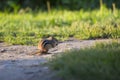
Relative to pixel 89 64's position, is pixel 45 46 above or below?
above

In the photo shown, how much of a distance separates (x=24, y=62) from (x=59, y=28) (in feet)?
13.5

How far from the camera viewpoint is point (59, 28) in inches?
479

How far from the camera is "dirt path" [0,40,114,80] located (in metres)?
7.13

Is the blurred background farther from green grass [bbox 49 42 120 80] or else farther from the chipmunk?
green grass [bbox 49 42 120 80]

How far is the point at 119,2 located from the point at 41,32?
6.85 meters

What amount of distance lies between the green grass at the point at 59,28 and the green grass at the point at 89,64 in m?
2.89

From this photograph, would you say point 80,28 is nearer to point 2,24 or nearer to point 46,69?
point 2,24

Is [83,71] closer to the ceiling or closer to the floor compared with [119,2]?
closer to the floor

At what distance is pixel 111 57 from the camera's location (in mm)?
7312

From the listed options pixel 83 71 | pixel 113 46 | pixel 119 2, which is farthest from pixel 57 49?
pixel 119 2

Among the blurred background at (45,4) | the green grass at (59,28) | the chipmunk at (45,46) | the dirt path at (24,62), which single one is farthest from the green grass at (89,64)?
the blurred background at (45,4)

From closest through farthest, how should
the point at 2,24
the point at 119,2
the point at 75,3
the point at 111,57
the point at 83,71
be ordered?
the point at 83,71
the point at 111,57
the point at 2,24
the point at 119,2
the point at 75,3

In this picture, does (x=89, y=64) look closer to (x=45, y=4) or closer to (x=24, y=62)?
(x=24, y=62)

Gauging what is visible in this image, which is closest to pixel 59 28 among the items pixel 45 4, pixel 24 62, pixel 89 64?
pixel 24 62
